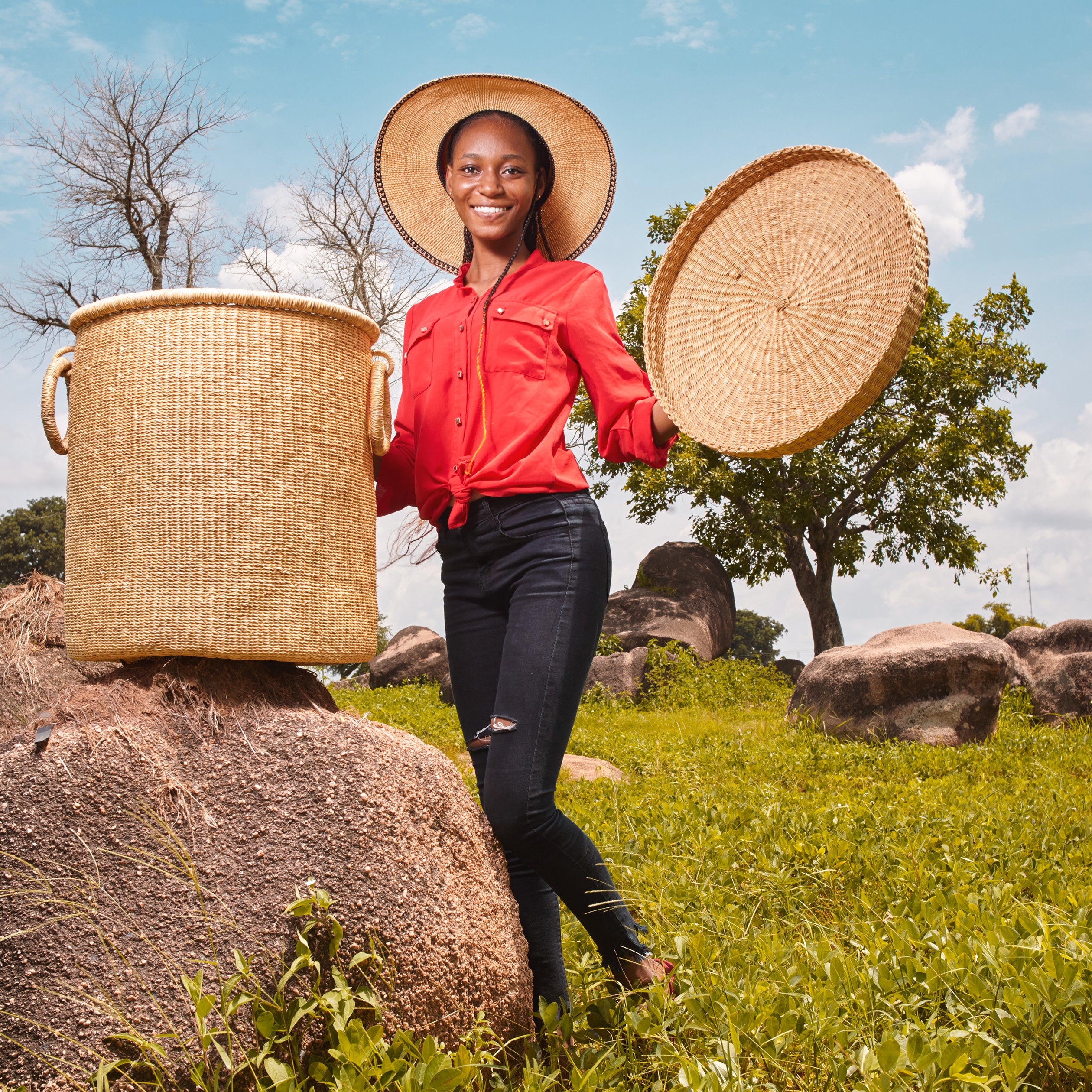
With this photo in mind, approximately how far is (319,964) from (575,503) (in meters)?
1.46

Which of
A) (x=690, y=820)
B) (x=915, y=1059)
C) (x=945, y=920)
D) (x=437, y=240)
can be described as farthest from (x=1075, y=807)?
(x=437, y=240)

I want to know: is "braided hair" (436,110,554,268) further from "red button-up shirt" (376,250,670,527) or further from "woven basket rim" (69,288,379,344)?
"woven basket rim" (69,288,379,344)

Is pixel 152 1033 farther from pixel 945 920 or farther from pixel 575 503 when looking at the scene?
pixel 945 920

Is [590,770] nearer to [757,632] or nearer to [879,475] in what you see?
[879,475]

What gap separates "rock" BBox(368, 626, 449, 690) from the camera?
16.9 meters

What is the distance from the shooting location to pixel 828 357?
262 centimetres

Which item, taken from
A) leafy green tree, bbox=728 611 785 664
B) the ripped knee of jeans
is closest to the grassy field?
the ripped knee of jeans

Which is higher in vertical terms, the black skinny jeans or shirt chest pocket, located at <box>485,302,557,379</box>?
shirt chest pocket, located at <box>485,302,557,379</box>

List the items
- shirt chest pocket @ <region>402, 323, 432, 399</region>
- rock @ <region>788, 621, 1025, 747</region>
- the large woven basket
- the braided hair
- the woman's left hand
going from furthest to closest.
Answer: rock @ <region>788, 621, 1025, 747</region> → the braided hair → shirt chest pocket @ <region>402, 323, 432, 399</region> → the woman's left hand → the large woven basket

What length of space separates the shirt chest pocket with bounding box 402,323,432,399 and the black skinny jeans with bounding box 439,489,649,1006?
501mm

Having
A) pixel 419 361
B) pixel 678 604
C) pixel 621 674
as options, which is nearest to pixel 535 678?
pixel 419 361

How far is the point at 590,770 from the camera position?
26.7 ft

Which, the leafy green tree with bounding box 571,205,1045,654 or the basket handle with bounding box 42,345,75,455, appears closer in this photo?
the basket handle with bounding box 42,345,75,455

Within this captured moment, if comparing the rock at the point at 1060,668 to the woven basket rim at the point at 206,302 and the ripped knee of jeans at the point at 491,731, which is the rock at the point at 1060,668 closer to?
the ripped knee of jeans at the point at 491,731
